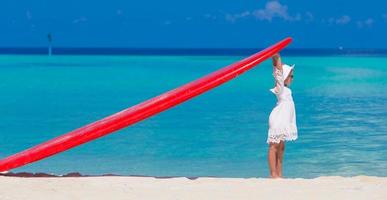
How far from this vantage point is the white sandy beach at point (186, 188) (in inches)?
193

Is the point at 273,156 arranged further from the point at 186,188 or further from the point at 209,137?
the point at 209,137

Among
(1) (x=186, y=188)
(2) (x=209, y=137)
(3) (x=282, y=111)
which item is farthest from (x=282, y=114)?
(2) (x=209, y=137)

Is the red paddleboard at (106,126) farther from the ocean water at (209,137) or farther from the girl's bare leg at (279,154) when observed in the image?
the ocean water at (209,137)

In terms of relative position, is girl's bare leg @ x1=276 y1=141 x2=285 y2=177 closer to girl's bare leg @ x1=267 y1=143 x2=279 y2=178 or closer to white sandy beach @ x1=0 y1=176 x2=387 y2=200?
girl's bare leg @ x1=267 y1=143 x2=279 y2=178

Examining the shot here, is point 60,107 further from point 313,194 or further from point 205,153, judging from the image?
point 313,194

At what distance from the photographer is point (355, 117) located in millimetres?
13992

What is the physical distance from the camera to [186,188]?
5141 mm

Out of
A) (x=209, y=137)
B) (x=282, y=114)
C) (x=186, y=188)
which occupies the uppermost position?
(x=209, y=137)

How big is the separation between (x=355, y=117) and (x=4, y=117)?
5.51 meters

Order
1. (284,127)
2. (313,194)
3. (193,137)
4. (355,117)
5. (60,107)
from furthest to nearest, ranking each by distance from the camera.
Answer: (60,107)
(355,117)
(193,137)
(284,127)
(313,194)

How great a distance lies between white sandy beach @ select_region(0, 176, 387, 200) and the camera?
4.91 metres

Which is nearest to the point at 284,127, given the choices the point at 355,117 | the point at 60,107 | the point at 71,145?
the point at 71,145

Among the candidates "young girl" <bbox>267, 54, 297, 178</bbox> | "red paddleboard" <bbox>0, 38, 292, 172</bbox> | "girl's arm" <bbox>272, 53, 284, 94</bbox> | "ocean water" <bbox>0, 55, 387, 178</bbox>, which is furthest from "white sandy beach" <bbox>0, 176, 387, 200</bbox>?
"ocean water" <bbox>0, 55, 387, 178</bbox>

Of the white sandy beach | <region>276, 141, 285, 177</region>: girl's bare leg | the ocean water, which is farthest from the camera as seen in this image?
the ocean water
